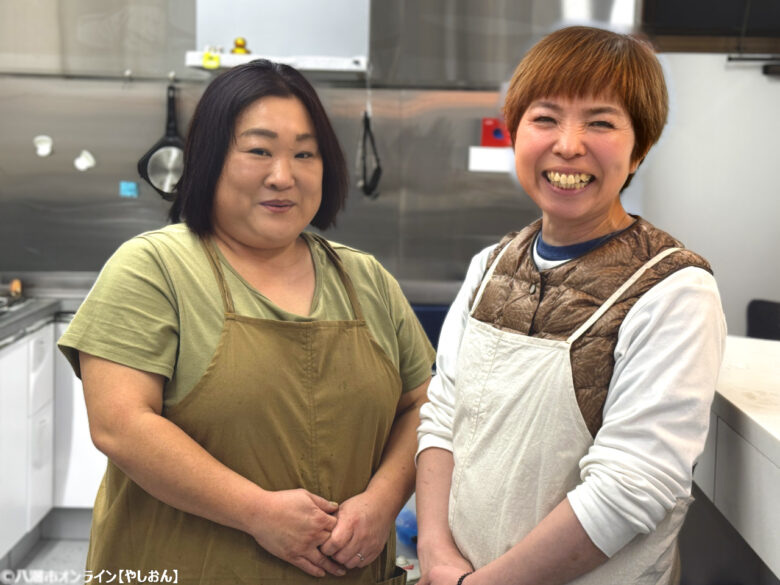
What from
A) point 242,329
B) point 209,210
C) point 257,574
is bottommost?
point 257,574

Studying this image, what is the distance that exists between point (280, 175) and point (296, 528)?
490mm

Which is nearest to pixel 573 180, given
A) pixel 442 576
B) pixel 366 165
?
pixel 442 576

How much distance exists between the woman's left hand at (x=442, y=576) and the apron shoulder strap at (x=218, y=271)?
45 cm

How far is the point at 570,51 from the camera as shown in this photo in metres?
1.05

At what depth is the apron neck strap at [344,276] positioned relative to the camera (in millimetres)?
1305

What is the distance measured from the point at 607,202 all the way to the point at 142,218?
2.82 m

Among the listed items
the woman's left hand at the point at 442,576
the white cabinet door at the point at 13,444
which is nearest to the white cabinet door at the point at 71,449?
the white cabinet door at the point at 13,444

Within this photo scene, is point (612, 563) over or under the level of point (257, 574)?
over

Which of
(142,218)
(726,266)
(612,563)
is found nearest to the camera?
(612,563)

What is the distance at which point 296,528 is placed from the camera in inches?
45.7

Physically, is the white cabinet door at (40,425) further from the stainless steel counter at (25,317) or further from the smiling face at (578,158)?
the smiling face at (578,158)

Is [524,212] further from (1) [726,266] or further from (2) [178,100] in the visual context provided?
(2) [178,100]

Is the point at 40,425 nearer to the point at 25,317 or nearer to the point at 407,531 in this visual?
the point at 25,317

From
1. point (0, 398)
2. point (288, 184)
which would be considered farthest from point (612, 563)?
point (0, 398)
